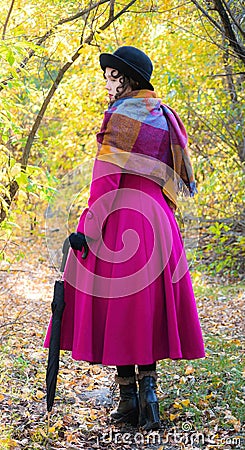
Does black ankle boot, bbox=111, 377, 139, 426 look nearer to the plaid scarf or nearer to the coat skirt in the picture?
the coat skirt

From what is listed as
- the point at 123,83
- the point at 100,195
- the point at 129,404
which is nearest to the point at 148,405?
the point at 129,404

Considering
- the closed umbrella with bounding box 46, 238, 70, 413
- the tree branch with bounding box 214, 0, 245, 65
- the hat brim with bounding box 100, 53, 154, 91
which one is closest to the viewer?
the closed umbrella with bounding box 46, 238, 70, 413

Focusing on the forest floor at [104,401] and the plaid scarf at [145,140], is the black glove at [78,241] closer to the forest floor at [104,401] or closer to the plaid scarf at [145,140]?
the plaid scarf at [145,140]

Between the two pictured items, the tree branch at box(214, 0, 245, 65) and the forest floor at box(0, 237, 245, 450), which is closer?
the forest floor at box(0, 237, 245, 450)

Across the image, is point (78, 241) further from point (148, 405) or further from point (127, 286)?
point (148, 405)

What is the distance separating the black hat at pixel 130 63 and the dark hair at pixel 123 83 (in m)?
0.02

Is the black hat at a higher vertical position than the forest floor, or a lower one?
higher

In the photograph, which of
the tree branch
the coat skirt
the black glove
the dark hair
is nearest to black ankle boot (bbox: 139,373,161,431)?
the coat skirt

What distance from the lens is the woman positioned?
283 centimetres

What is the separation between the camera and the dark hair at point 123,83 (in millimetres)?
2990

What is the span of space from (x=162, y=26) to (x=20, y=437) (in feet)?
17.1

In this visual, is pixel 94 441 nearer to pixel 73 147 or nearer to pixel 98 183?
pixel 98 183

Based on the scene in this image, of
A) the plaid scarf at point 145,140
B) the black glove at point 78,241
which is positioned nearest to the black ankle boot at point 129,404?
the black glove at point 78,241

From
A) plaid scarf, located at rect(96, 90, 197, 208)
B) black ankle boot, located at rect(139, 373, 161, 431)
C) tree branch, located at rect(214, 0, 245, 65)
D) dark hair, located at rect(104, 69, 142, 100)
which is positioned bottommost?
black ankle boot, located at rect(139, 373, 161, 431)
